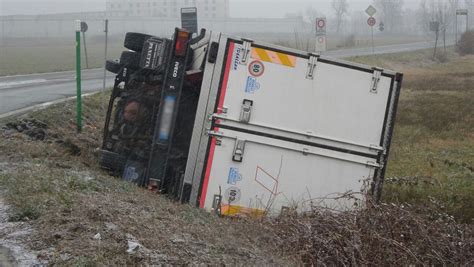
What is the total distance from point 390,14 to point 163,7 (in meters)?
46.1

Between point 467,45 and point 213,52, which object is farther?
point 467,45

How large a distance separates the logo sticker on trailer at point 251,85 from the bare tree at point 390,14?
389ft

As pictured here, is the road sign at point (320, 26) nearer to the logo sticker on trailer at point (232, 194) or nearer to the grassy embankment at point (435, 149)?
the grassy embankment at point (435, 149)

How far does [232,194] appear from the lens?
676 cm

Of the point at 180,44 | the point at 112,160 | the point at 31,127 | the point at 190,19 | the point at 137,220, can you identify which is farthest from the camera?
the point at 190,19

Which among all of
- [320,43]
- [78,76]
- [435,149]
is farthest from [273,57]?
[320,43]

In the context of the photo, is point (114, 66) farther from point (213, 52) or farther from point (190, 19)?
point (190, 19)

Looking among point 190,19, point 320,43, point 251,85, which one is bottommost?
point 251,85

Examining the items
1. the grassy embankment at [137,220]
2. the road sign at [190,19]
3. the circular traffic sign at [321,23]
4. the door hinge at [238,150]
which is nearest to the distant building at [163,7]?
the circular traffic sign at [321,23]

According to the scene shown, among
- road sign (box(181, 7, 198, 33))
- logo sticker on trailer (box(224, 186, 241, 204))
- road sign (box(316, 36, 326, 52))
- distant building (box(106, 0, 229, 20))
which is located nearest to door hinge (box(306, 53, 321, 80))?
logo sticker on trailer (box(224, 186, 241, 204))

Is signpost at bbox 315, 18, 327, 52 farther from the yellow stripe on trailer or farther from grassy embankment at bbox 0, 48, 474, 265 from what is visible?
the yellow stripe on trailer

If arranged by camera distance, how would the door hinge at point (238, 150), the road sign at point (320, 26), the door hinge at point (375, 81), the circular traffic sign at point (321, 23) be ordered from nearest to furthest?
the door hinge at point (238, 150), the door hinge at point (375, 81), the road sign at point (320, 26), the circular traffic sign at point (321, 23)

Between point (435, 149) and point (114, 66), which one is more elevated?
point (114, 66)

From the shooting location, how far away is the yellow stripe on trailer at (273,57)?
6832 millimetres
